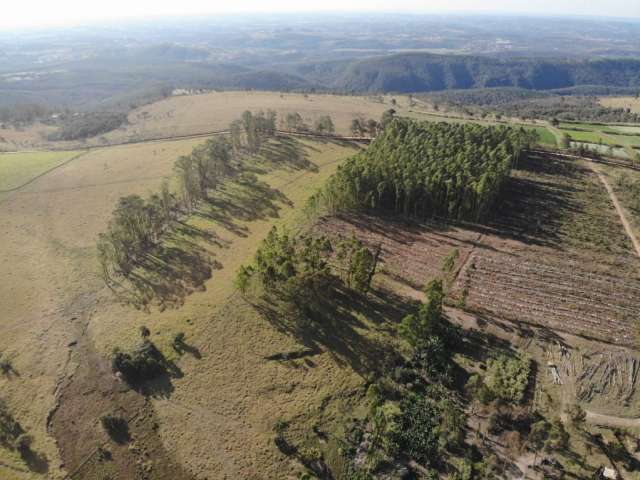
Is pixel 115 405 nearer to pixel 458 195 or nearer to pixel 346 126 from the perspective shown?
pixel 458 195

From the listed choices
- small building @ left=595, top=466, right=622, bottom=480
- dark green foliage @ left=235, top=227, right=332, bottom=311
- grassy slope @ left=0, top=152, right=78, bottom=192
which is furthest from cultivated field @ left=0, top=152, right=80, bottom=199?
small building @ left=595, top=466, right=622, bottom=480

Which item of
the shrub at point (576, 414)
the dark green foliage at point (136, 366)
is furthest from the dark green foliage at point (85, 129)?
the shrub at point (576, 414)

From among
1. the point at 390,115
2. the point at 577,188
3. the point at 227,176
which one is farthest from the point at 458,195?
the point at 390,115

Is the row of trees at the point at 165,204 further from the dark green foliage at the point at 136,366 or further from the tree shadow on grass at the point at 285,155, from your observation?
the dark green foliage at the point at 136,366

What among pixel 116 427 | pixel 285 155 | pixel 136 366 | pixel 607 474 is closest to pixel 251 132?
pixel 285 155

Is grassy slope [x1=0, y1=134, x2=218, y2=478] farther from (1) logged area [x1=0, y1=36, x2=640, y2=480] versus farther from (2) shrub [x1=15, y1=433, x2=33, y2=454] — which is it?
(2) shrub [x1=15, y1=433, x2=33, y2=454]
